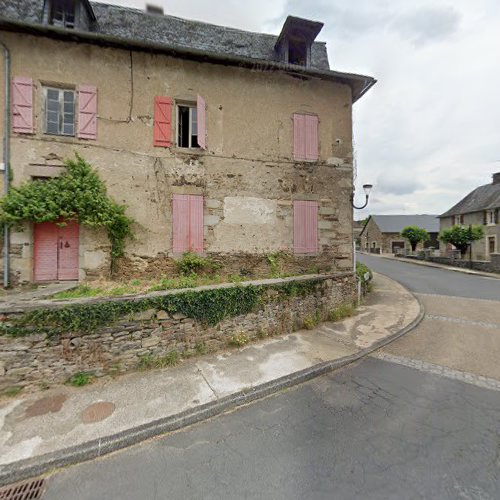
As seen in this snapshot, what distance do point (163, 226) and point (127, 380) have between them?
162 inches

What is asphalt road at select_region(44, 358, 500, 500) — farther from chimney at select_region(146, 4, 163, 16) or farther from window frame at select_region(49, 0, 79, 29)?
chimney at select_region(146, 4, 163, 16)

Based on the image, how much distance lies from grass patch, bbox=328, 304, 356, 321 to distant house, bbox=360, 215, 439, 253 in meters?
31.7

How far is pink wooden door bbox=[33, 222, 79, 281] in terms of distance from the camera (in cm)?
631

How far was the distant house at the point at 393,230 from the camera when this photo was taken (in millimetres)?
34812

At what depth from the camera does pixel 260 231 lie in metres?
7.61

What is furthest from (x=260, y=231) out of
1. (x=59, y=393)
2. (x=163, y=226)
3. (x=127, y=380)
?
(x=59, y=393)

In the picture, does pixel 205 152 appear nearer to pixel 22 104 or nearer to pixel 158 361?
pixel 22 104

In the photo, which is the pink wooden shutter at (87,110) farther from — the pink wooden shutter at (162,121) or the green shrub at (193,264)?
the green shrub at (193,264)

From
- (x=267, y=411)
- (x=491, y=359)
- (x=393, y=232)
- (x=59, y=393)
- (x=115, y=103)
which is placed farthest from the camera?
(x=393, y=232)

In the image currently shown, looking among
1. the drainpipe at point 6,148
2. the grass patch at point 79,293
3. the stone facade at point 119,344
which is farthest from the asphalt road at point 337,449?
the drainpipe at point 6,148

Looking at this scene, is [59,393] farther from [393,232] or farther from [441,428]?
[393,232]

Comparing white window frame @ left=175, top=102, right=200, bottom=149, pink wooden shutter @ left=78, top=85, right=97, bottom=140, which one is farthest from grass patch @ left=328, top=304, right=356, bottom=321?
pink wooden shutter @ left=78, top=85, right=97, bottom=140

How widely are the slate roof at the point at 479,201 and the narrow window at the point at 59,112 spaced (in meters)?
30.1

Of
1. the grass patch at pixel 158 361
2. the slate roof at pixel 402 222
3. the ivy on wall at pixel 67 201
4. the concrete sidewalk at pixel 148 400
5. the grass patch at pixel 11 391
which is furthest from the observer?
the slate roof at pixel 402 222
